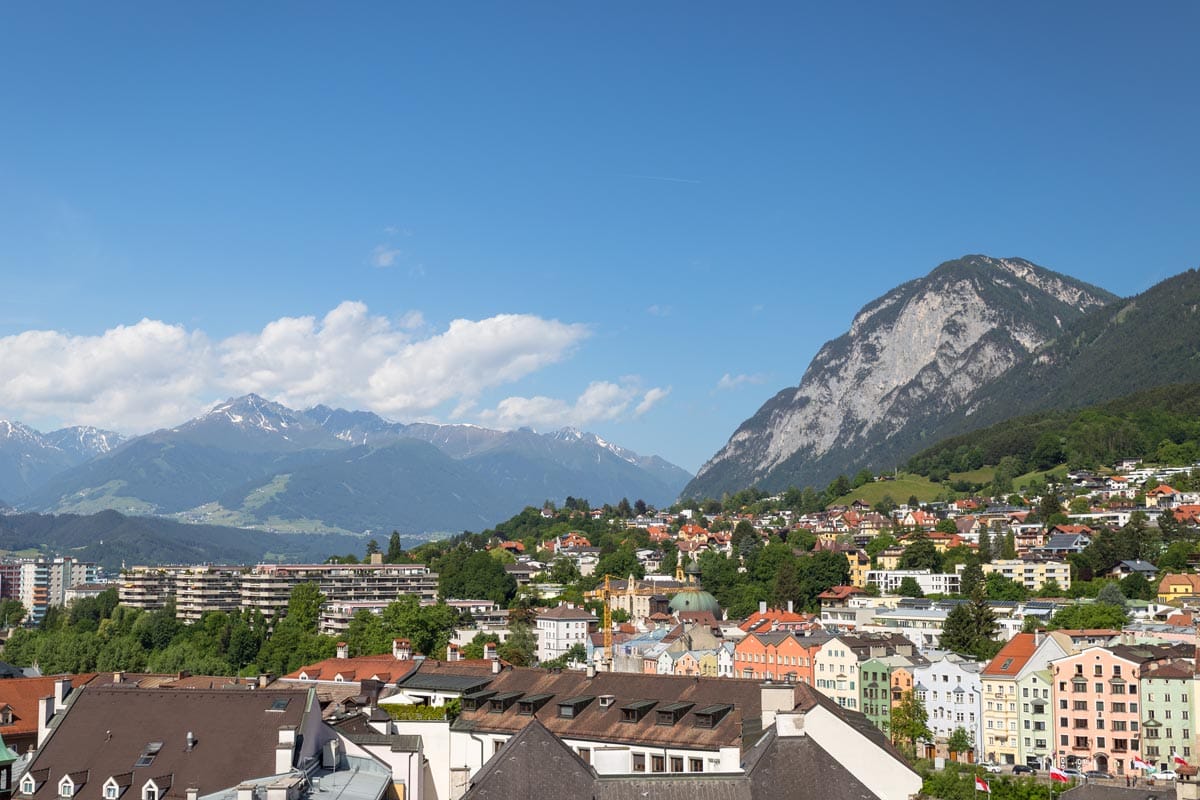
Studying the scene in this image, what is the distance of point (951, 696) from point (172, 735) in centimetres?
6809

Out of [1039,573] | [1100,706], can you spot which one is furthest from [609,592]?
[1100,706]

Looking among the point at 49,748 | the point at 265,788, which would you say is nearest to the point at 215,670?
the point at 49,748

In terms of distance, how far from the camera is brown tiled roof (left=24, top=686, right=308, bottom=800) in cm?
3431

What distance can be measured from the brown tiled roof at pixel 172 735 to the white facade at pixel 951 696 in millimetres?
65334

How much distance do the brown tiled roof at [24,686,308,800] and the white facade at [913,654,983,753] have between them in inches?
2572

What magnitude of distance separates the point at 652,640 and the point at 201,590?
87769 millimetres

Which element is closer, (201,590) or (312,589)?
(312,589)

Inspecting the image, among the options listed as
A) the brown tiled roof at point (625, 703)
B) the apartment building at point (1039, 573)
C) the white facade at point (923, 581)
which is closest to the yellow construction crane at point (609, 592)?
the white facade at point (923, 581)

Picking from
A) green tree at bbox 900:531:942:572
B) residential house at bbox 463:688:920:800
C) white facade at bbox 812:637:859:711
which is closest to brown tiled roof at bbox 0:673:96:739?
residential house at bbox 463:688:920:800

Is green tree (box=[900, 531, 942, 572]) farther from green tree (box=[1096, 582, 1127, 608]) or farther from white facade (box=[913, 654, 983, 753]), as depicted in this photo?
white facade (box=[913, 654, 983, 753])

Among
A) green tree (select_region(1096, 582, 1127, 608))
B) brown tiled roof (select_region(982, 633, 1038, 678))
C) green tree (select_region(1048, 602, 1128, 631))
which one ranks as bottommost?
brown tiled roof (select_region(982, 633, 1038, 678))

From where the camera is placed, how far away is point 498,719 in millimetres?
46250

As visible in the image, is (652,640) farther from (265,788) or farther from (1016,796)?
(265,788)

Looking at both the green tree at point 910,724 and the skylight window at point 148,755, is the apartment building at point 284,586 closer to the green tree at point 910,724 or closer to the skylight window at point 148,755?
the green tree at point 910,724
